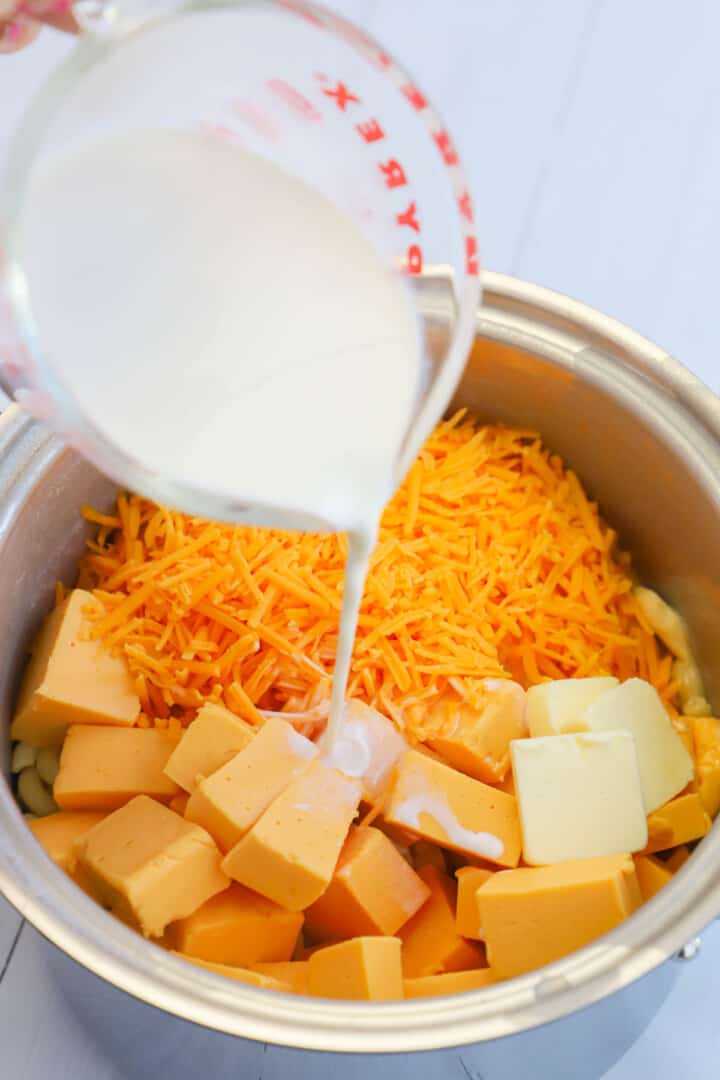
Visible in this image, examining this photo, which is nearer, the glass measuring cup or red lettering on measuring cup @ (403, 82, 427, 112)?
the glass measuring cup

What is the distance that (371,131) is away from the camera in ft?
3.31

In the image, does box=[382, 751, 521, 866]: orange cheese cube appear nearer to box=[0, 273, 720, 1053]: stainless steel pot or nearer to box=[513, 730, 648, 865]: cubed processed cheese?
box=[513, 730, 648, 865]: cubed processed cheese

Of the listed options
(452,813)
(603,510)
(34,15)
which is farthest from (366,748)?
(34,15)

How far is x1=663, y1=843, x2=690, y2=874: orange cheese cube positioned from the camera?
1.24 meters

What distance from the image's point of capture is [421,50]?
2133 mm

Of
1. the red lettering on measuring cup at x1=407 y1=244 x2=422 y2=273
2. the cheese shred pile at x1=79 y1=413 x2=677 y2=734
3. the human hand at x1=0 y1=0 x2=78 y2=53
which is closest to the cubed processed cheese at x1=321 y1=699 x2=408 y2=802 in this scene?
the cheese shred pile at x1=79 y1=413 x2=677 y2=734

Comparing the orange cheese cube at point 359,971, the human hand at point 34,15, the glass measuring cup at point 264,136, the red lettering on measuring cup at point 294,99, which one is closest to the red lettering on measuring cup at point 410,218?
the glass measuring cup at point 264,136

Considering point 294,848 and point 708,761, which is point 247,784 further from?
point 708,761

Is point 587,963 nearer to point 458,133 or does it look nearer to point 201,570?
point 201,570

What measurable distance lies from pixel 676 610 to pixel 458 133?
1.02 m

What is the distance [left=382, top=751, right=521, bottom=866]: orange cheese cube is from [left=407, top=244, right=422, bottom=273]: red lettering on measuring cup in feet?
1.65

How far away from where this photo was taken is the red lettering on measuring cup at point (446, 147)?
3.13 ft

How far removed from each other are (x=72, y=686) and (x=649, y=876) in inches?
24.5

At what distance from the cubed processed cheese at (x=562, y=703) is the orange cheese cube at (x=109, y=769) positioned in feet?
1.29
